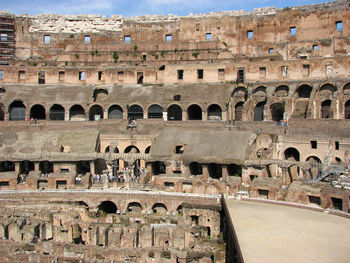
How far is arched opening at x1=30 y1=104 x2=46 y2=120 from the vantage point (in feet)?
145

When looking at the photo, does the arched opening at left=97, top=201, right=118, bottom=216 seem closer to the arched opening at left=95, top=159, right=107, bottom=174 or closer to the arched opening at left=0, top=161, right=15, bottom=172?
the arched opening at left=95, top=159, right=107, bottom=174

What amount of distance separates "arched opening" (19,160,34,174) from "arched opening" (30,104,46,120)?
9.39 metres

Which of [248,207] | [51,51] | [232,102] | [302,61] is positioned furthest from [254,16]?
[248,207]

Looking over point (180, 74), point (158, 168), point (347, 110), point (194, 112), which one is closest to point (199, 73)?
point (180, 74)

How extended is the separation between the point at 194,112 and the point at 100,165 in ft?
43.4

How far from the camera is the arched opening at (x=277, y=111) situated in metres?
40.6

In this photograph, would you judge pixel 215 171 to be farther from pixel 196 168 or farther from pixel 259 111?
pixel 259 111

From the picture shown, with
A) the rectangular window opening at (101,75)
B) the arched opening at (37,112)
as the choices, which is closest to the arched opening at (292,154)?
the rectangular window opening at (101,75)

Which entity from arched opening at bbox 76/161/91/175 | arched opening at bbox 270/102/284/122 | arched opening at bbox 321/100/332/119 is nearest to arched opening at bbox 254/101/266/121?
arched opening at bbox 270/102/284/122

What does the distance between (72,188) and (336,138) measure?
76.9ft

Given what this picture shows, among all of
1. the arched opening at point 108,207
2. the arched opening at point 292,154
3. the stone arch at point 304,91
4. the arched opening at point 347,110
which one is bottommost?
the arched opening at point 108,207

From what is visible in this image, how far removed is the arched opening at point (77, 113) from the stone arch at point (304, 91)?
81.4 feet

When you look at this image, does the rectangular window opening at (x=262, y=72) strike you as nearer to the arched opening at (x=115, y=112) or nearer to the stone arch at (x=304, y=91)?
the stone arch at (x=304, y=91)

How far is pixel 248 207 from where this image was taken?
2448 cm
